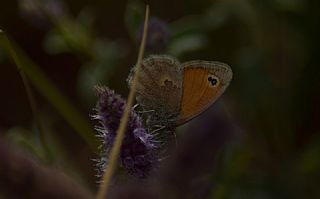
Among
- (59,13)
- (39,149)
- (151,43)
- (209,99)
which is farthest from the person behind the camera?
(59,13)

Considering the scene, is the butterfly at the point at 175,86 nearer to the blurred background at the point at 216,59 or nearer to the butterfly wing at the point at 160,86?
the butterfly wing at the point at 160,86

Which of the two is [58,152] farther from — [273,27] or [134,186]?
[134,186]

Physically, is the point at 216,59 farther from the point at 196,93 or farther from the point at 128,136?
the point at 128,136

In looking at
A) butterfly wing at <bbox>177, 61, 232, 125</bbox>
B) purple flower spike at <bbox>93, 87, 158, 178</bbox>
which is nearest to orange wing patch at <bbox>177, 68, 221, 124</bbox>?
butterfly wing at <bbox>177, 61, 232, 125</bbox>

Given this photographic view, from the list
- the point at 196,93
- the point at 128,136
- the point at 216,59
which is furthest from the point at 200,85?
the point at 216,59

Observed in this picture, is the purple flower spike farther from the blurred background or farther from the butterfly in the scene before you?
the blurred background

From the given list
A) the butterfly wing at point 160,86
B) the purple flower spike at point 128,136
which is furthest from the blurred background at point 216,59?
the purple flower spike at point 128,136

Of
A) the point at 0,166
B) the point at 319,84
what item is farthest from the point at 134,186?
the point at 319,84
